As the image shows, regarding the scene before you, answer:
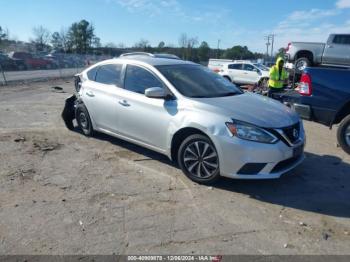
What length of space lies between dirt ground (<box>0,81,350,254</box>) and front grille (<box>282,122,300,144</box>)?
2.21 ft

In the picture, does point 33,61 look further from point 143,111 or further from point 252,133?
point 252,133

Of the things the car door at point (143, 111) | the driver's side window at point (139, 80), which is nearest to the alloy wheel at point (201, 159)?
the car door at point (143, 111)

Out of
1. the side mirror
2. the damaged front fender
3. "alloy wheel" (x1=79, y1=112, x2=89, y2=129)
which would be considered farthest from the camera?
the damaged front fender

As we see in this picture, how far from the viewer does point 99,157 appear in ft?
20.2

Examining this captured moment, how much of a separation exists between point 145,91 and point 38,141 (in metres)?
2.95

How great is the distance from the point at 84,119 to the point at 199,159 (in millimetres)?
3262

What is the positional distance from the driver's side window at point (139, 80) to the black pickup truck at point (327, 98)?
2.81 metres

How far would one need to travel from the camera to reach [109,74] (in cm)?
662

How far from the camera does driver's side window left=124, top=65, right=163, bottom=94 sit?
568cm

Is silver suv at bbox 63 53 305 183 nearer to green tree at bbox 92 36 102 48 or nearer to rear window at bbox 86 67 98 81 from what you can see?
rear window at bbox 86 67 98 81

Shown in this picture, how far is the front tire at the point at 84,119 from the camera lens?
7121 millimetres

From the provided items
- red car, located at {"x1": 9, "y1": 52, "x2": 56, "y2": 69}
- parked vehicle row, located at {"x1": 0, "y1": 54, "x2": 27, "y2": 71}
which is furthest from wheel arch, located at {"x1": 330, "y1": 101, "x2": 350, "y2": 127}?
red car, located at {"x1": 9, "y1": 52, "x2": 56, "y2": 69}

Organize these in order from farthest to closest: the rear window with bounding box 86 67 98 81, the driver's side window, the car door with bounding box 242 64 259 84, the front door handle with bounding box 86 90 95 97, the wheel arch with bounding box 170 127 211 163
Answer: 1. the car door with bounding box 242 64 259 84
2. the rear window with bounding box 86 67 98 81
3. the front door handle with bounding box 86 90 95 97
4. the driver's side window
5. the wheel arch with bounding box 170 127 211 163

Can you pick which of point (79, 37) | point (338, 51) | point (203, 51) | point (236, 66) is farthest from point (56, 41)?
point (338, 51)
